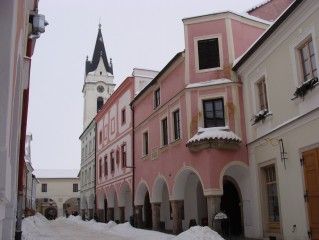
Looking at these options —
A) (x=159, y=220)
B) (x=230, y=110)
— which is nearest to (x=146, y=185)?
(x=159, y=220)

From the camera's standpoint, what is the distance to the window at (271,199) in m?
14.9

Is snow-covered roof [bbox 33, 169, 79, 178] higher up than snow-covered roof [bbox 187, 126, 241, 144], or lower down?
higher up

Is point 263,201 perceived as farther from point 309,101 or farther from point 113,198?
point 113,198

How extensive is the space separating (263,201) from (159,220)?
27.5 feet

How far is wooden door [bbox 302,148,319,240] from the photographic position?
39.4ft

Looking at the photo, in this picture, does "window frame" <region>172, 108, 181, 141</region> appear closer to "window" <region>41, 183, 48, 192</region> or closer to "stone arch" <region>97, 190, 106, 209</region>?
"stone arch" <region>97, 190, 106, 209</region>

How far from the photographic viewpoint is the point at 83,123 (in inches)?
2245

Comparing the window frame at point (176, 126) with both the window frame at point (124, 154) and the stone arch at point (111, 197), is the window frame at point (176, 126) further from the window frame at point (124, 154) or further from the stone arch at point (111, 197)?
the stone arch at point (111, 197)

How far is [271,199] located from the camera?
15.3 meters

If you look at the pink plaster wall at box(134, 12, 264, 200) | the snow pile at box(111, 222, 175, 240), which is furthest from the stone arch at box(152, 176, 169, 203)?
the snow pile at box(111, 222, 175, 240)

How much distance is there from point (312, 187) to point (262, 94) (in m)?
4.98

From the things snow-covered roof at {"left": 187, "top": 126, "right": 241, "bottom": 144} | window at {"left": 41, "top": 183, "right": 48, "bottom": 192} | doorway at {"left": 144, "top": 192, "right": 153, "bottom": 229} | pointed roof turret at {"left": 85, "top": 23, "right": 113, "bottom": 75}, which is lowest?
doorway at {"left": 144, "top": 192, "right": 153, "bottom": 229}

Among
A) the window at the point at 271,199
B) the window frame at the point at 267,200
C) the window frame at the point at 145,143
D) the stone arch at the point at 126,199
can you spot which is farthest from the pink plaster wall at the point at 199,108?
the stone arch at the point at 126,199

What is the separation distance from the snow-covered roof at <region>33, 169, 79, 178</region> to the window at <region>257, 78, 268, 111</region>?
2487 inches
